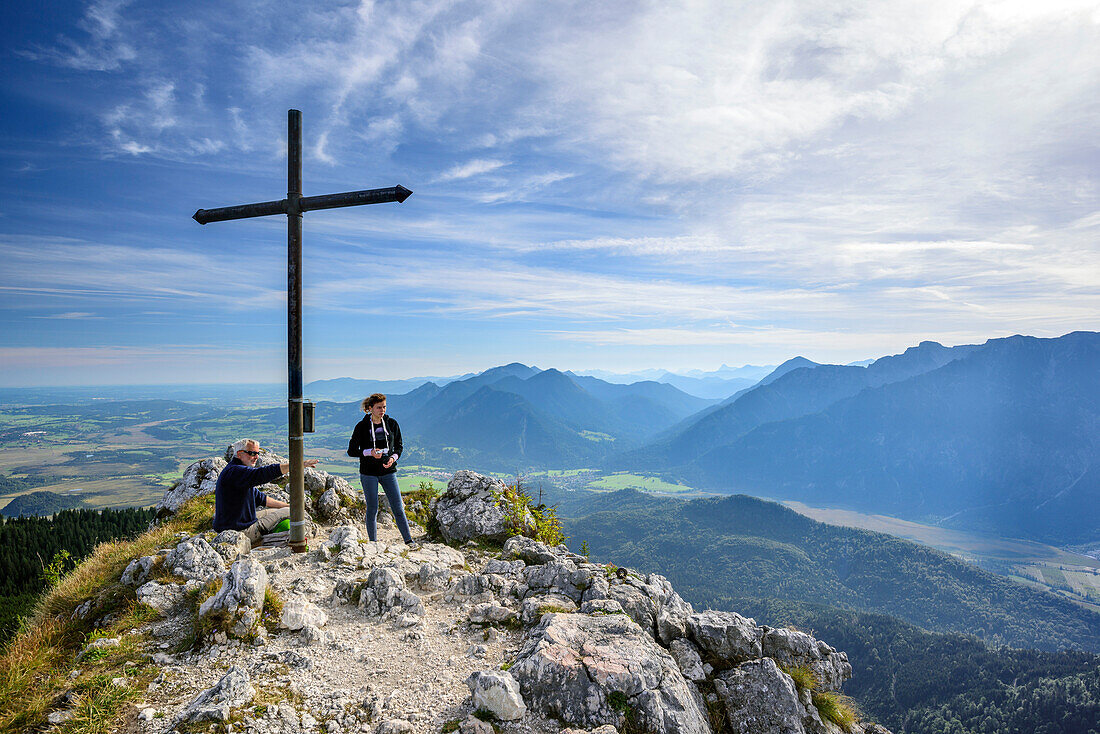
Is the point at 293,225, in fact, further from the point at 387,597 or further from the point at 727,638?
the point at 727,638

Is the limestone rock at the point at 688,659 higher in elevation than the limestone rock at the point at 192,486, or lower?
lower

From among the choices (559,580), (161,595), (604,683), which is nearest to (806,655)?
(604,683)

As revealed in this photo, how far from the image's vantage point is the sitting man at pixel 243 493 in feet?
33.6

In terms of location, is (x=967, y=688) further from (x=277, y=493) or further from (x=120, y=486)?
(x=120, y=486)

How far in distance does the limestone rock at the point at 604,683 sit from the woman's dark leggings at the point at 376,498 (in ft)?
19.4

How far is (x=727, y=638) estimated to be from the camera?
780cm

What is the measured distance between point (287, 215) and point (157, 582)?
7218 millimetres

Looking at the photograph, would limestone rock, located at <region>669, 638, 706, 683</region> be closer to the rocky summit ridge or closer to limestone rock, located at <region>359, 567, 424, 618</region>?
the rocky summit ridge

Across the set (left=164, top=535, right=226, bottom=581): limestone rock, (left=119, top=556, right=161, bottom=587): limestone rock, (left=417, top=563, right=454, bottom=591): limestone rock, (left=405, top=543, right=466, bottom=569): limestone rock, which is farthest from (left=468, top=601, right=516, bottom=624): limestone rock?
(left=119, top=556, right=161, bottom=587): limestone rock

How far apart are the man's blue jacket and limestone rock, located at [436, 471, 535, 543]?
4.88 metres

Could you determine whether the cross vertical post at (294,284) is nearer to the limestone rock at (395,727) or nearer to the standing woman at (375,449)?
the standing woman at (375,449)

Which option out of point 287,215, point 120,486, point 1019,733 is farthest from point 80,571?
point 120,486

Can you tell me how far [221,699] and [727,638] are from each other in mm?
7197

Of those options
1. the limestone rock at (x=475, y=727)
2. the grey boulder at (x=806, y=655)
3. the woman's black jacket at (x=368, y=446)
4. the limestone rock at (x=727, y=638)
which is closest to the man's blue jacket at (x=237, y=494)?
the woman's black jacket at (x=368, y=446)
